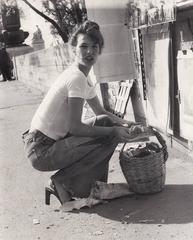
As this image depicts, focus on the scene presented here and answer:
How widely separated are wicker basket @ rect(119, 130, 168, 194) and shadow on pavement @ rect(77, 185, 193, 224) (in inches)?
3.8

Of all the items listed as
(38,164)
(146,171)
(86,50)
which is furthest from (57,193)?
(86,50)

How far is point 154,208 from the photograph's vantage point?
4.34 meters

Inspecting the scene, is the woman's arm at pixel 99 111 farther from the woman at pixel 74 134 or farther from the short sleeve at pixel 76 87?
the short sleeve at pixel 76 87

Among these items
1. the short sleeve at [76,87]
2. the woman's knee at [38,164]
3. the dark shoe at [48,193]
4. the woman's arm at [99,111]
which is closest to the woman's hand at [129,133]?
the woman's arm at [99,111]

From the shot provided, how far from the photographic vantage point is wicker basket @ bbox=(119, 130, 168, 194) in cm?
448

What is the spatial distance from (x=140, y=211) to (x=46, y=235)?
0.81 meters

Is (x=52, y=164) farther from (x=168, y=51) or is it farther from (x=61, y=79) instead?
(x=168, y=51)

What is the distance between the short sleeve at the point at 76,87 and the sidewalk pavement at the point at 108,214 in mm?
1011

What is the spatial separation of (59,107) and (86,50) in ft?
1.76

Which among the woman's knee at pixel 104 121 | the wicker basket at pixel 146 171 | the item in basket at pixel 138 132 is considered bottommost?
the wicker basket at pixel 146 171

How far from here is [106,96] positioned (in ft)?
28.7

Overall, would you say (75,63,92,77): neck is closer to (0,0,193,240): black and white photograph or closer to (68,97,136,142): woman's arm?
(0,0,193,240): black and white photograph

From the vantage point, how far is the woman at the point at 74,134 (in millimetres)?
4324

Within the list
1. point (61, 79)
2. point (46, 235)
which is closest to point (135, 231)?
point (46, 235)
